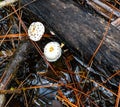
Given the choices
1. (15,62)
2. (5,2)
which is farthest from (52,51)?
(5,2)

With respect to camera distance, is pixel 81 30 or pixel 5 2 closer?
pixel 81 30

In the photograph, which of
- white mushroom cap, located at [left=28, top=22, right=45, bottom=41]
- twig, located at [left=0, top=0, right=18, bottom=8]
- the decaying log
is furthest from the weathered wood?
twig, located at [left=0, top=0, right=18, bottom=8]

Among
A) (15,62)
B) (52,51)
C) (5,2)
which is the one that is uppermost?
(5,2)

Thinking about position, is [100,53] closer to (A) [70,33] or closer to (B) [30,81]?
(A) [70,33]

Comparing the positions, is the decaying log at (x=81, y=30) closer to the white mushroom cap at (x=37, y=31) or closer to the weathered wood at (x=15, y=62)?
the white mushroom cap at (x=37, y=31)

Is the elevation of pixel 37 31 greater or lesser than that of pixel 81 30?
lesser

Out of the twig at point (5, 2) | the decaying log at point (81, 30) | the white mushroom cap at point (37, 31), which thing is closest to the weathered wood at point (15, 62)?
the white mushroom cap at point (37, 31)

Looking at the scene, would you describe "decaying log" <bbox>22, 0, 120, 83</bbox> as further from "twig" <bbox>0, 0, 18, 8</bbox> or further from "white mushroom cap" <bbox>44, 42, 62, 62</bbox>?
"twig" <bbox>0, 0, 18, 8</bbox>

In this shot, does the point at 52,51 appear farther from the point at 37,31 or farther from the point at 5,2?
the point at 5,2
